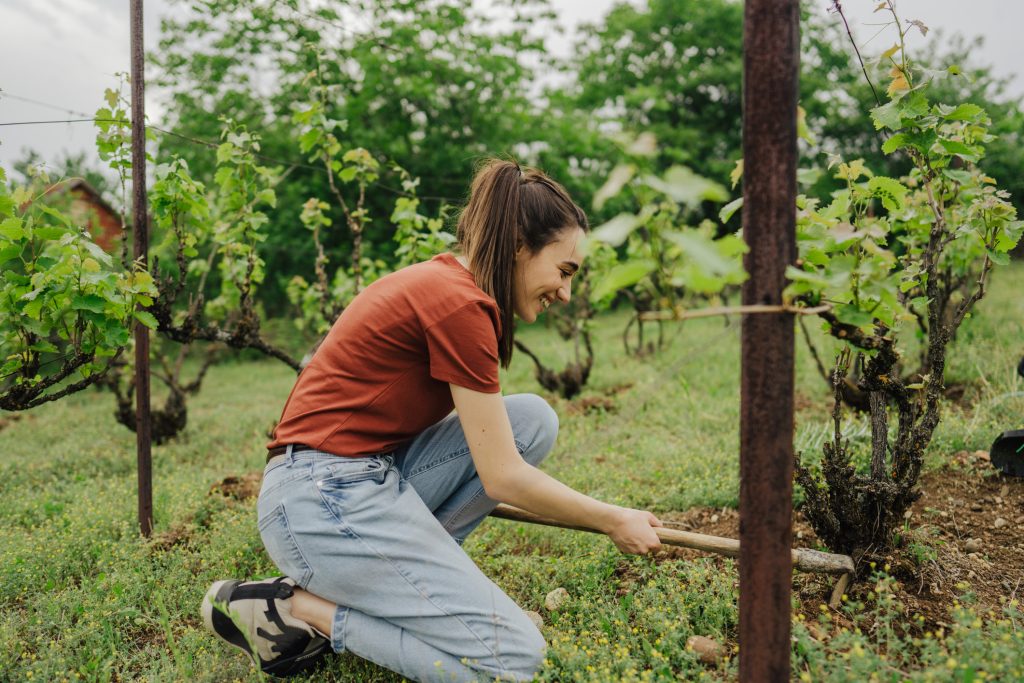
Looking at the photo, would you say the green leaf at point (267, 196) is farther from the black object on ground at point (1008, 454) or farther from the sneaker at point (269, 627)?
the black object on ground at point (1008, 454)

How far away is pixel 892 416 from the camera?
4.09 metres

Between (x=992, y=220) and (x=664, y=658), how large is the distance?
1942 mm

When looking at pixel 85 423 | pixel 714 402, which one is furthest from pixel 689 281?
pixel 85 423

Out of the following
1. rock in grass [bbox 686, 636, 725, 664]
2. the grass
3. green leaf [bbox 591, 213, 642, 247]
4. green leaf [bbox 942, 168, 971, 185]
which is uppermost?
green leaf [bbox 942, 168, 971, 185]

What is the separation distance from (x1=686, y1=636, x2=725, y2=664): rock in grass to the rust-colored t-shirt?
101 centimetres

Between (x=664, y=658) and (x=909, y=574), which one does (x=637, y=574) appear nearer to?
(x=664, y=658)

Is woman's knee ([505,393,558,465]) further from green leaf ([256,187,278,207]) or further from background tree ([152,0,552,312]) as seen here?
background tree ([152,0,552,312])

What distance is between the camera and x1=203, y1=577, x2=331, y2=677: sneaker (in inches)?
83.7

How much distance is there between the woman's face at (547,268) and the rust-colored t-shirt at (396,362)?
0.21 m

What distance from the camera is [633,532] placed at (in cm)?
200

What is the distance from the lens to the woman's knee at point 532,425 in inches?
103

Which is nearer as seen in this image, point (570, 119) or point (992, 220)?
point (992, 220)

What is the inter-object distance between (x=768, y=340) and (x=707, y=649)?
115 cm

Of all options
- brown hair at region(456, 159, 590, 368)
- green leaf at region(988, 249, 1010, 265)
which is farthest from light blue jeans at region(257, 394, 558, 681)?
green leaf at region(988, 249, 1010, 265)
